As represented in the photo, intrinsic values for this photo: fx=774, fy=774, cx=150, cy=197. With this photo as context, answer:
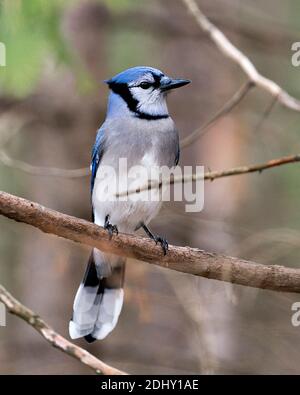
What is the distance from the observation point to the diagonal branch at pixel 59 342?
3.41 meters

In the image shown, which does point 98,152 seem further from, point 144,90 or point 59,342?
point 59,342

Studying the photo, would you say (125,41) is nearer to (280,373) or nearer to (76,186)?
(76,186)

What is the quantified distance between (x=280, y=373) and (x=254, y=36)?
2.60 meters

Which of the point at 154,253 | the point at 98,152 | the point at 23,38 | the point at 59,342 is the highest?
the point at 23,38

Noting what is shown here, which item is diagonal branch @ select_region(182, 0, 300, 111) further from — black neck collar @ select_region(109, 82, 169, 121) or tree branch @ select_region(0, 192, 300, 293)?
tree branch @ select_region(0, 192, 300, 293)

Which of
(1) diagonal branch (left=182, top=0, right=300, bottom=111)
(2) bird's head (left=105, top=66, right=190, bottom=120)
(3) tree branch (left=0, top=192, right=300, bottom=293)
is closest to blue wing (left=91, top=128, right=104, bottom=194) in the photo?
(2) bird's head (left=105, top=66, right=190, bottom=120)

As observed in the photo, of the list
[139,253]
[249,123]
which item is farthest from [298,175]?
[139,253]

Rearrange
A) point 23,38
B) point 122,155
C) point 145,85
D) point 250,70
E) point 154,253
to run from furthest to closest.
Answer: point 145,85, point 122,155, point 23,38, point 250,70, point 154,253

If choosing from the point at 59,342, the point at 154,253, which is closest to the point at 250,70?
the point at 154,253

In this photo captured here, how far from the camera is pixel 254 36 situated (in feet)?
19.7

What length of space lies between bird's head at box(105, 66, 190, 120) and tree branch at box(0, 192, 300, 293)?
1.15 metres

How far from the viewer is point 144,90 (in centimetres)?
449

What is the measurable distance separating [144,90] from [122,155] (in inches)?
16.4

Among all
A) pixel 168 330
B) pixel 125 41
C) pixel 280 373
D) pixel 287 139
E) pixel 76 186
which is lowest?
pixel 280 373
